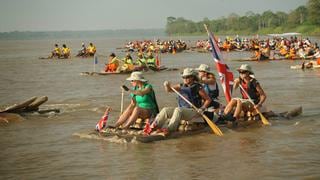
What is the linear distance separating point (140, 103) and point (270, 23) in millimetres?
129186

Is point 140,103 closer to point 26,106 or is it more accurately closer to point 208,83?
point 208,83

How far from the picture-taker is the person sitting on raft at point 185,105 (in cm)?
1077

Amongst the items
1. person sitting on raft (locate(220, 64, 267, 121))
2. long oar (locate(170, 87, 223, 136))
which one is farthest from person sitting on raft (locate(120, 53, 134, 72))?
long oar (locate(170, 87, 223, 136))

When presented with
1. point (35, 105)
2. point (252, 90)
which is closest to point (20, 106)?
point (35, 105)

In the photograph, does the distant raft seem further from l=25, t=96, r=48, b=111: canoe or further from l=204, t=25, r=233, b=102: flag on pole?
l=204, t=25, r=233, b=102: flag on pole

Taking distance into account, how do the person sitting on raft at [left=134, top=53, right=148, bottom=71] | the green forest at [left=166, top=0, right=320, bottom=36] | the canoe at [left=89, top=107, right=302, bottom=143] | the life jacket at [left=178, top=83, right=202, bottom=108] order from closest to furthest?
1. the canoe at [left=89, top=107, right=302, bottom=143]
2. the life jacket at [left=178, top=83, right=202, bottom=108]
3. the person sitting on raft at [left=134, top=53, right=148, bottom=71]
4. the green forest at [left=166, top=0, right=320, bottom=36]

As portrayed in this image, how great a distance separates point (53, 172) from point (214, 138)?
10.7ft

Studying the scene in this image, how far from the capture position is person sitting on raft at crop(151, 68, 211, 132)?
424 inches

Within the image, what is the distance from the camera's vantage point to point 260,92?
39.8 ft

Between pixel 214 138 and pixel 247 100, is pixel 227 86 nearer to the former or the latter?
pixel 247 100

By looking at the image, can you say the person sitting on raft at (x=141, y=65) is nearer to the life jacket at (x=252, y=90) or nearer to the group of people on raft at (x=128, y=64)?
the group of people on raft at (x=128, y=64)

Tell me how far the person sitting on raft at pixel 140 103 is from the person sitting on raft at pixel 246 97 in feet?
5.08

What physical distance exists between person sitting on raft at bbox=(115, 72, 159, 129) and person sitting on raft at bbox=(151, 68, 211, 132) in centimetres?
37

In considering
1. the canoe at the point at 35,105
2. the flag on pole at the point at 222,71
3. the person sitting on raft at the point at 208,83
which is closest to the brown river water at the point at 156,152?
the canoe at the point at 35,105
